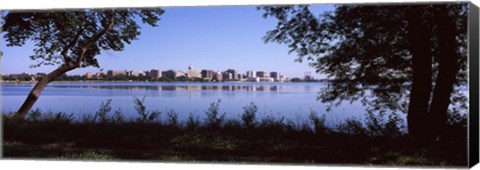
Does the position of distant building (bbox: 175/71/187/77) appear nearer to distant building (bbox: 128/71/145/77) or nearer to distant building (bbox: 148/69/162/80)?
distant building (bbox: 148/69/162/80)

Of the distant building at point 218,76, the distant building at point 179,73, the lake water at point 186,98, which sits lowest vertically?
the lake water at point 186,98

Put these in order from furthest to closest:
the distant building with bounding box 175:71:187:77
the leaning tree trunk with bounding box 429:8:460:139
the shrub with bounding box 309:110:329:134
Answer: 1. the distant building with bounding box 175:71:187:77
2. the shrub with bounding box 309:110:329:134
3. the leaning tree trunk with bounding box 429:8:460:139

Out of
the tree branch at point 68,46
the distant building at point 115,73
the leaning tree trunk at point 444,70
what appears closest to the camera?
the leaning tree trunk at point 444,70

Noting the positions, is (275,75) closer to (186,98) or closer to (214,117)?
(214,117)

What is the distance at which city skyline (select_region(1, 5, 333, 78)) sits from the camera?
337 inches

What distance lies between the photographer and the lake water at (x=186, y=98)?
8.50 m

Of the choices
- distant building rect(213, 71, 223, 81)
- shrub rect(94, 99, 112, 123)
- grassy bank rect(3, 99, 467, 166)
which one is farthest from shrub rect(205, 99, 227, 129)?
shrub rect(94, 99, 112, 123)

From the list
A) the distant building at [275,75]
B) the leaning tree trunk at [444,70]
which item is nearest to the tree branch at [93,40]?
the distant building at [275,75]

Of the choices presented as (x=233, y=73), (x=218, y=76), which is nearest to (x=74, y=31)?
(x=218, y=76)

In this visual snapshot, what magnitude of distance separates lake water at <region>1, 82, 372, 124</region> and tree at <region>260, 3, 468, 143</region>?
0.22m

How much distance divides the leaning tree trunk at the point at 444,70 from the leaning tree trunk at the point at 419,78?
11cm

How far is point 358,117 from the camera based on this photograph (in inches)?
331

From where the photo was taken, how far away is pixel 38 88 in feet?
30.7

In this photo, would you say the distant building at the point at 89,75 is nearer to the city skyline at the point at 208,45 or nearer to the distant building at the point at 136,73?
the city skyline at the point at 208,45
